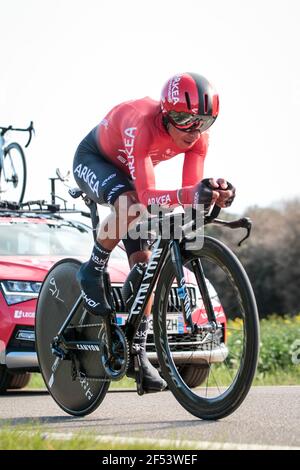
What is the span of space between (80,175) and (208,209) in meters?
1.33

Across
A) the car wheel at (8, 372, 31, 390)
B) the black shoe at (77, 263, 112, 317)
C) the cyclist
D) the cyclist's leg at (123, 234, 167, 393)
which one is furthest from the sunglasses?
the car wheel at (8, 372, 31, 390)

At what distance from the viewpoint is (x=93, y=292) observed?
21.9 feet

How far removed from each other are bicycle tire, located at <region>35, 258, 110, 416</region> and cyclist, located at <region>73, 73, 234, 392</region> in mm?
373

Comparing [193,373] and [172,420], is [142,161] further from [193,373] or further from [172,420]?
[172,420]

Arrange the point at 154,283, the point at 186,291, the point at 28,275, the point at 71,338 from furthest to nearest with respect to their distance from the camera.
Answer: the point at 28,275, the point at 71,338, the point at 154,283, the point at 186,291

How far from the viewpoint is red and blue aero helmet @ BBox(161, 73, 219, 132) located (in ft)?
19.9

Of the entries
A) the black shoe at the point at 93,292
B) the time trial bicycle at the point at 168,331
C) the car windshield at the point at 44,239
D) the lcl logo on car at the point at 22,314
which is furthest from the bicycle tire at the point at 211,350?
the car windshield at the point at 44,239

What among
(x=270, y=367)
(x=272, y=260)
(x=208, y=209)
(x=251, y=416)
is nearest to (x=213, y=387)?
(x=251, y=416)

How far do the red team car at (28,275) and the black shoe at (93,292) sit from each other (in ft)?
0.84

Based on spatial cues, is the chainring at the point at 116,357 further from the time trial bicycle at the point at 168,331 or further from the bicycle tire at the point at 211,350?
the bicycle tire at the point at 211,350

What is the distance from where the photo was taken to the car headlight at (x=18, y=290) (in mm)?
9594

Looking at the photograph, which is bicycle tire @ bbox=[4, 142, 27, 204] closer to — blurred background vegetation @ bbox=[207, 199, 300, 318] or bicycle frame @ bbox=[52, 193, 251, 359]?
bicycle frame @ bbox=[52, 193, 251, 359]

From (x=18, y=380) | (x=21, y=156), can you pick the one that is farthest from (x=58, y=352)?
(x=21, y=156)

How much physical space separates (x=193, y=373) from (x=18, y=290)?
3453 mm
